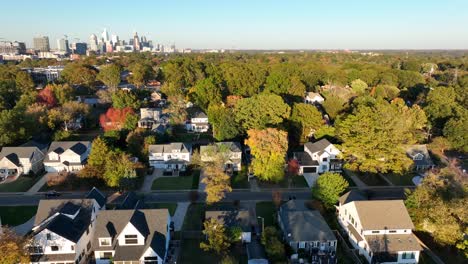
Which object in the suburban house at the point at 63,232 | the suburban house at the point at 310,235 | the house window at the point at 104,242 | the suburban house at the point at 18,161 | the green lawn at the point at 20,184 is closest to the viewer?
the suburban house at the point at 63,232

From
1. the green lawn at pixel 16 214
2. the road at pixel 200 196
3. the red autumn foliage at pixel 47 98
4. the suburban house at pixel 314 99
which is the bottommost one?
the green lawn at pixel 16 214

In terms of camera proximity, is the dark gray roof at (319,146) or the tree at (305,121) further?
the tree at (305,121)

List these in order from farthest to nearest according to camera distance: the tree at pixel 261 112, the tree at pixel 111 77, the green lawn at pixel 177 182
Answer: the tree at pixel 111 77 < the tree at pixel 261 112 < the green lawn at pixel 177 182

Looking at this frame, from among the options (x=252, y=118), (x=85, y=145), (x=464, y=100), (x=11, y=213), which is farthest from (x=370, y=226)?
(x=464, y=100)

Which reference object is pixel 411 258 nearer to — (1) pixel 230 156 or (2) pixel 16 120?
(1) pixel 230 156

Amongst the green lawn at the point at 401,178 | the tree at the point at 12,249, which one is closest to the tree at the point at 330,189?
the green lawn at the point at 401,178

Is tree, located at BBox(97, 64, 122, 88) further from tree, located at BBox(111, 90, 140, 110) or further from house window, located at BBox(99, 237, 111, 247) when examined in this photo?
house window, located at BBox(99, 237, 111, 247)

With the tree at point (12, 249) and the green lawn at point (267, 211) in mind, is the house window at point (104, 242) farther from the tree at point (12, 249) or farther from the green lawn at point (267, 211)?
the green lawn at point (267, 211)

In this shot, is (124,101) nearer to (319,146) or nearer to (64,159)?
(64,159)
